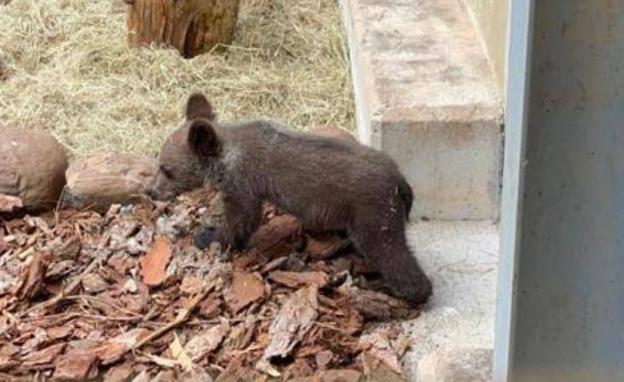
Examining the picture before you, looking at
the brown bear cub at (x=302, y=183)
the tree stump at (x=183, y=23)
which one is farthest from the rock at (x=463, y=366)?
the tree stump at (x=183, y=23)

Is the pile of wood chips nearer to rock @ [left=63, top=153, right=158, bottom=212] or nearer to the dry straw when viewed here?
rock @ [left=63, top=153, right=158, bottom=212]

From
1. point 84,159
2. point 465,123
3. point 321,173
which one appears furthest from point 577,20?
point 84,159

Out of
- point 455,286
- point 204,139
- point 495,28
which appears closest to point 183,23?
point 495,28

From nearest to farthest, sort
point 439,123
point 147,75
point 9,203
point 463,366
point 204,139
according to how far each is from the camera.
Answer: point 463,366 → point 204,139 → point 439,123 → point 9,203 → point 147,75

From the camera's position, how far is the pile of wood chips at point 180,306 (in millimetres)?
4238

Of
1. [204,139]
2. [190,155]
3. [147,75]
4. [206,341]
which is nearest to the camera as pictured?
[206,341]

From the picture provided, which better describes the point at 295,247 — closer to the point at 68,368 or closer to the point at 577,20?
the point at 68,368

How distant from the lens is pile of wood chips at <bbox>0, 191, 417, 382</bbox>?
4.24m

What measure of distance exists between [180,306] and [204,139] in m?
0.60

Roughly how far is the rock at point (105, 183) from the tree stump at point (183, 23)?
1.42 m

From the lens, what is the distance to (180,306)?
4.52 metres

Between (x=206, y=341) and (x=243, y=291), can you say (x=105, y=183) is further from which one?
(x=206, y=341)

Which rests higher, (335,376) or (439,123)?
(439,123)

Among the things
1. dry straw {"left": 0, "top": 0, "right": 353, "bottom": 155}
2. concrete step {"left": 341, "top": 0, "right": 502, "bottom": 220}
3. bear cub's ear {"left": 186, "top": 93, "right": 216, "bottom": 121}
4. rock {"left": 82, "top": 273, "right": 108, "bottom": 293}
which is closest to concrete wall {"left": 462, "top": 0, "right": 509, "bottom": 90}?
concrete step {"left": 341, "top": 0, "right": 502, "bottom": 220}
